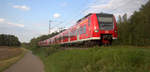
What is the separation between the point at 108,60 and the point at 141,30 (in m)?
14.6

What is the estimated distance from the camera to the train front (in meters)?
11.1

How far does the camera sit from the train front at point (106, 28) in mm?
11141

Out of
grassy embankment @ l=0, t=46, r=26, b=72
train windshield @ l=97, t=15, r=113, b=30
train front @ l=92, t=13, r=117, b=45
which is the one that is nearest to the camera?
train front @ l=92, t=13, r=117, b=45

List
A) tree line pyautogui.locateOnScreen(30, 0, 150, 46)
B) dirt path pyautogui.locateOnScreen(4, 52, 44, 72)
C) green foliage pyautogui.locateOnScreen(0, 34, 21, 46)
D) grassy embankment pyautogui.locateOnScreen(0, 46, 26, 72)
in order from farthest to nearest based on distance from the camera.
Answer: green foliage pyautogui.locateOnScreen(0, 34, 21, 46), grassy embankment pyautogui.locateOnScreen(0, 46, 26, 72), dirt path pyautogui.locateOnScreen(4, 52, 44, 72), tree line pyautogui.locateOnScreen(30, 0, 150, 46)

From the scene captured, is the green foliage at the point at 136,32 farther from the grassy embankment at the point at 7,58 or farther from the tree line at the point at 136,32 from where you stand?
the grassy embankment at the point at 7,58

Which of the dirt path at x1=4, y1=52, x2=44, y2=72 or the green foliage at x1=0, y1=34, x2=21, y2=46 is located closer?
the dirt path at x1=4, y1=52, x2=44, y2=72

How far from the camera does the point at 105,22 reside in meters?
11.5

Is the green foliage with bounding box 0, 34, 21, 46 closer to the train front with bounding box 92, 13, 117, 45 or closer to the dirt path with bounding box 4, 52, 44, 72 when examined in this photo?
the dirt path with bounding box 4, 52, 44, 72

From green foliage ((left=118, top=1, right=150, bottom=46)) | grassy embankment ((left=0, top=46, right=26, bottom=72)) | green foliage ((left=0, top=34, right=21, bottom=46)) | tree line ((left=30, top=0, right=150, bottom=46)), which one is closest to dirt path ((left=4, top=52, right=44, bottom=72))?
grassy embankment ((left=0, top=46, right=26, bottom=72))

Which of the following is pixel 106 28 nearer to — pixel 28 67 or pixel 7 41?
pixel 28 67

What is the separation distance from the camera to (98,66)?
554 cm

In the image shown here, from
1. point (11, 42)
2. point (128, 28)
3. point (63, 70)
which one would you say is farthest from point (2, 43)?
point (63, 70)

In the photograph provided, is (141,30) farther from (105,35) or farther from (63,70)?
(63,70)

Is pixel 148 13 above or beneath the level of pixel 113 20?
above
